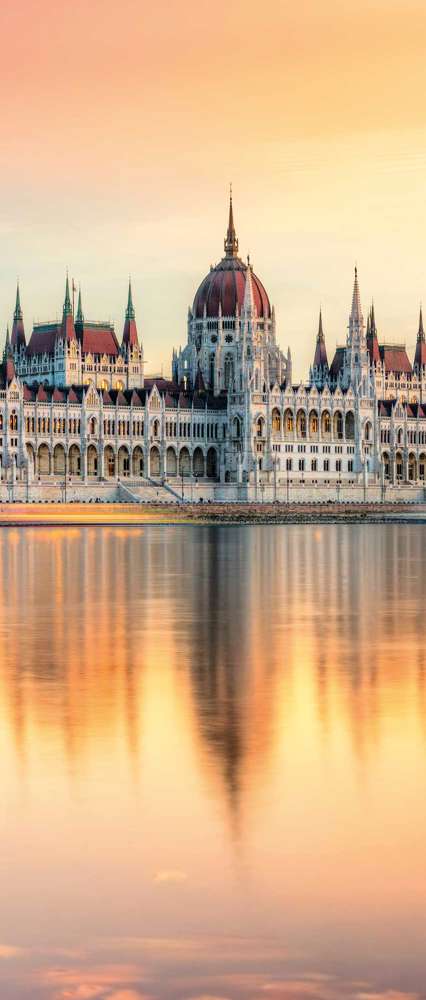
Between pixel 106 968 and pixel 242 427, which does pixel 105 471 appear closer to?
pixel 242 427

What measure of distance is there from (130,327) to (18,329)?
1250cm

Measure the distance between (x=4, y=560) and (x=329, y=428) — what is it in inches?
4517

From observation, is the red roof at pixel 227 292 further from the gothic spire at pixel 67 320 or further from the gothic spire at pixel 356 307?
the gothic spire at pixel 67 320

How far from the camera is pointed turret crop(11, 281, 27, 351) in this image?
563 feet

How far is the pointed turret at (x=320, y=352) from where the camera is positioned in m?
195

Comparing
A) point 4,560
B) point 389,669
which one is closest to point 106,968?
point 389,669

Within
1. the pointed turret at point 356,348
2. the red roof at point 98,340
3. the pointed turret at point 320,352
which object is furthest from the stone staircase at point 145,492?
the pointed turret at point 320,352

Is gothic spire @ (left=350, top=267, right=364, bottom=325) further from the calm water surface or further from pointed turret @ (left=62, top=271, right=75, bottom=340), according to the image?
the calm water surface

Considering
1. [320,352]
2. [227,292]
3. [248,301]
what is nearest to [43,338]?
[248,301]

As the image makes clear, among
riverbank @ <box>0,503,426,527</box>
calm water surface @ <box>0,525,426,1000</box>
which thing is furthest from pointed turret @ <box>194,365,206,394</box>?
calm water surface @ <box>0,525,426,1000</box>

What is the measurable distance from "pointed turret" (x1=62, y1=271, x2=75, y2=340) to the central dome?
20.1m

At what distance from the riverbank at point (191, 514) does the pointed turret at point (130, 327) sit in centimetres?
3607

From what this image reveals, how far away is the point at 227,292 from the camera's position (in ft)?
588

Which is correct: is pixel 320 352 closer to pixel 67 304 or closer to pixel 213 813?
pixel 67 304
